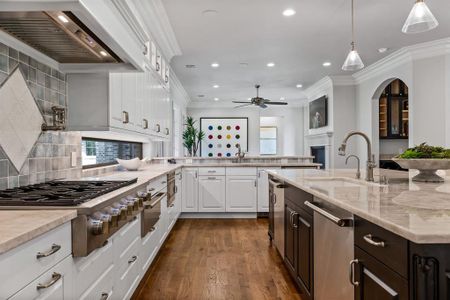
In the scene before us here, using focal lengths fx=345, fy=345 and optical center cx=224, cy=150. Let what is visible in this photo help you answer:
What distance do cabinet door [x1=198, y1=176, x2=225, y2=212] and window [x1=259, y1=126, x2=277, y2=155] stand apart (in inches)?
249

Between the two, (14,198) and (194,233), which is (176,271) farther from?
(14,198)

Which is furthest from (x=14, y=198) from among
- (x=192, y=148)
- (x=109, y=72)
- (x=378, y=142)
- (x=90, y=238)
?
(x=192, y=148)

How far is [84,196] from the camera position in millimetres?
1664

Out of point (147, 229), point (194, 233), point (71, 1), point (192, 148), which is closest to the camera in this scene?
point (71, 1)

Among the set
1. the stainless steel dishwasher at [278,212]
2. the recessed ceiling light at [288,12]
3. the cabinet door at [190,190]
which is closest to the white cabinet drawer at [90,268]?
the stainless steel dishwasher at [278,212]

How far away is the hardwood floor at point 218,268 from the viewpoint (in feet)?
8.82

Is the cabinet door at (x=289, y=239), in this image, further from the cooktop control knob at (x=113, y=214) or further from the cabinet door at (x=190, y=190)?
the cabinet door at (x=190, y=190)

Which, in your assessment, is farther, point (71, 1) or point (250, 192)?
point (250, 192)

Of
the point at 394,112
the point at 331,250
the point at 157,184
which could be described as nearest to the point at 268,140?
the point at 394,112

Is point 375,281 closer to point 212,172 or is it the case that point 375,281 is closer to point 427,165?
point 427,165

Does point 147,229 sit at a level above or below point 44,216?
below

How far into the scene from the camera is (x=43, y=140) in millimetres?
2270

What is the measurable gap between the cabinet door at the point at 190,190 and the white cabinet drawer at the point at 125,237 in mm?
2957

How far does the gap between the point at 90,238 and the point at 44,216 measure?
0.84ft
